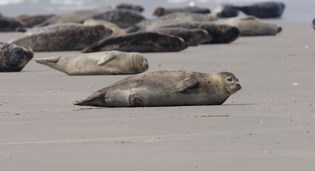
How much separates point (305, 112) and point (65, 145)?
1.88 m

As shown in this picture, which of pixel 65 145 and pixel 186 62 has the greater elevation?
pixel 65 145

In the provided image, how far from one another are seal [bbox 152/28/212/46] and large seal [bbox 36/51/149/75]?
4617 millimetres

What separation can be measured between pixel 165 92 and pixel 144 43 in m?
5.83

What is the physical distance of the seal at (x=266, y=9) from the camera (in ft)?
85.4

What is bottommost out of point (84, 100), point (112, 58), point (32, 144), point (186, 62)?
point (186, 62)

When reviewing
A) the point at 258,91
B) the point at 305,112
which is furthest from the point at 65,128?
the point at 258,91

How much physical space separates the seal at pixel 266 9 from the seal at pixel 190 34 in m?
12.1

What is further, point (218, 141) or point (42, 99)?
point (42, 99)

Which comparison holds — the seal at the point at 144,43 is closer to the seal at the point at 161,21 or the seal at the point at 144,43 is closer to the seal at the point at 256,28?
the seal at the point at 161,21

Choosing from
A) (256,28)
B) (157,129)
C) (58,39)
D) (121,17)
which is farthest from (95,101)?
(121,17)

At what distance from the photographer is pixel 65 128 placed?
540 cm

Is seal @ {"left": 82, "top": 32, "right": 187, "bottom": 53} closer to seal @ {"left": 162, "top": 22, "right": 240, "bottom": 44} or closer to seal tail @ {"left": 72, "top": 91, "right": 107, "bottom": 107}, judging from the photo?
seal @ {"left": 162, "top": 22, "right": 240, "bottom": 44}

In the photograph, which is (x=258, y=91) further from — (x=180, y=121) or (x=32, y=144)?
(x=32, y=144)

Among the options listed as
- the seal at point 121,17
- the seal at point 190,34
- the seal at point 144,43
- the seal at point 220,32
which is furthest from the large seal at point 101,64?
the seal at point 121,17
